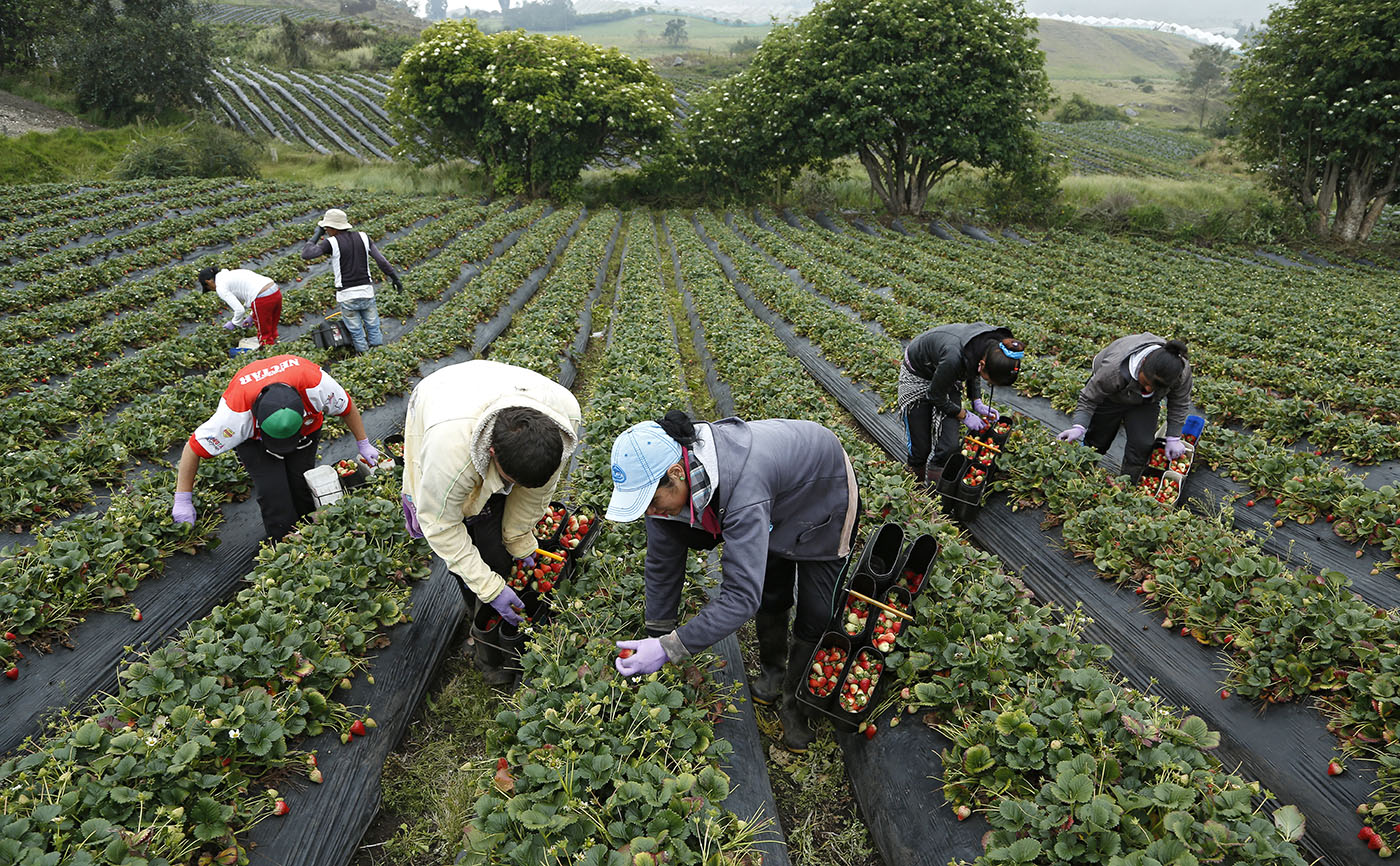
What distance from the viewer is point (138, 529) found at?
4488 millimetres

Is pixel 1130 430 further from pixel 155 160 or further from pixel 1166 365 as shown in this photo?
pixel 155 160

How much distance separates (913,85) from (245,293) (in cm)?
2281

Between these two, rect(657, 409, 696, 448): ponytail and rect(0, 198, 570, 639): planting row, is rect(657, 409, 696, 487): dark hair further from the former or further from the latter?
rect(0, 198, 570, 639): planting row

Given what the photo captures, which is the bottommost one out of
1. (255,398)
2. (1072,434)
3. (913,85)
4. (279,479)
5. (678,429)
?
(279,479)

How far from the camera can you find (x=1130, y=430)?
5.65m

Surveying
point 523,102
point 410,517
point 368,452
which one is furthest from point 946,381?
point 523,102

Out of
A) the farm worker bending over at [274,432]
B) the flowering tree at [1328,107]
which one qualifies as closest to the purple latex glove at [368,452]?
the farm worker bending over at [274,432]

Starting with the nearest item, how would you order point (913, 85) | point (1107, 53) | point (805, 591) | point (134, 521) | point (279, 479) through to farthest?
point (805, 591) → point (134, 521) → point (279, 479) → point (913, 85) → point (1107, 53)

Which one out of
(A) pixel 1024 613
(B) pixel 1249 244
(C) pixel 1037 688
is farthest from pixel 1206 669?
(B) pixel 1249 244

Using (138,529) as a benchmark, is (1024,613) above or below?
above

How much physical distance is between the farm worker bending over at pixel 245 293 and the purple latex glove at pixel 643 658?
779cm

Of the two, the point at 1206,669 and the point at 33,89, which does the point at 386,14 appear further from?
the point at 1206,669

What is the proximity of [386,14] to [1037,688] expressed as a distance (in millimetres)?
142792

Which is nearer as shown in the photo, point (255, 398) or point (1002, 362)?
point (255, 398)
